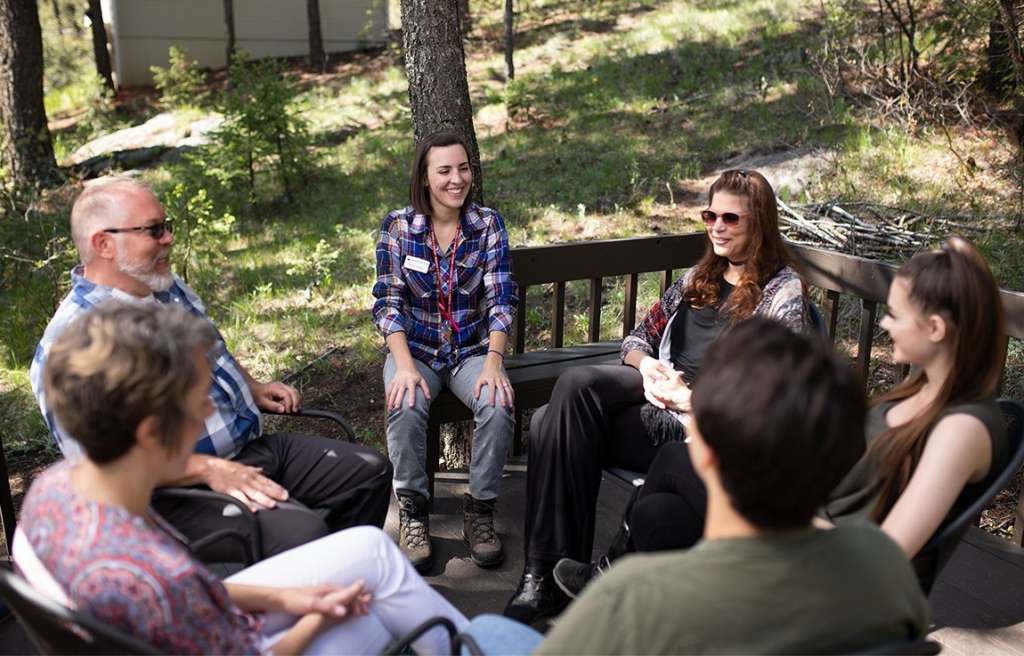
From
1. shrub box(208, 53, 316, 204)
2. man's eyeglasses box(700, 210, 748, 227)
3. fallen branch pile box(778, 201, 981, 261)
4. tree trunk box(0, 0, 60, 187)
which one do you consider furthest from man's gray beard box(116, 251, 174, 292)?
tree trunk box(0, 0, 60, 187)

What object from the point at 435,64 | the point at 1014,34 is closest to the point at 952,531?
the point at 435,64

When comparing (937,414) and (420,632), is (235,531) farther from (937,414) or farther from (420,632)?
(937,414)

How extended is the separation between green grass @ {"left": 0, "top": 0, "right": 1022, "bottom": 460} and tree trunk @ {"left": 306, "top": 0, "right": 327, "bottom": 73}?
172 inches

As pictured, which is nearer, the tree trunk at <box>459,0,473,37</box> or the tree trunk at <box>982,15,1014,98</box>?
the tree trunk at <box>982,15,1014,98</box>

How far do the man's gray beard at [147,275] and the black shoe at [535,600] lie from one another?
1.42 metres

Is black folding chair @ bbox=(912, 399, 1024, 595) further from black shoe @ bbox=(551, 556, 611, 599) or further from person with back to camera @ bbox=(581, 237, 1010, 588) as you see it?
black shoe @ bbox=(551, 556, 611, 599)

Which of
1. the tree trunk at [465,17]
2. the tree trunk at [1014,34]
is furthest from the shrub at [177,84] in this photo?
the tree trunk at [1014,34]

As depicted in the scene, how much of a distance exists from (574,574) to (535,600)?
162 mm

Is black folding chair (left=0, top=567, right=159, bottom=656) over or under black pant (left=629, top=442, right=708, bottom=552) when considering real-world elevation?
over

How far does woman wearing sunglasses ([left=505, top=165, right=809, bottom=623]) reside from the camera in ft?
9.27

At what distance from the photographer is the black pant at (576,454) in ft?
9.27

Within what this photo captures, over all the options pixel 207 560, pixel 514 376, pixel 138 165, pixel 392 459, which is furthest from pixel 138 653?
pixel 138 165

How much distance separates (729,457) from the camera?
1322 mm

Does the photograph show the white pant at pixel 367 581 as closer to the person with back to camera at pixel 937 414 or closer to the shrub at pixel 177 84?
the person with back to camera at pixel 937 414
